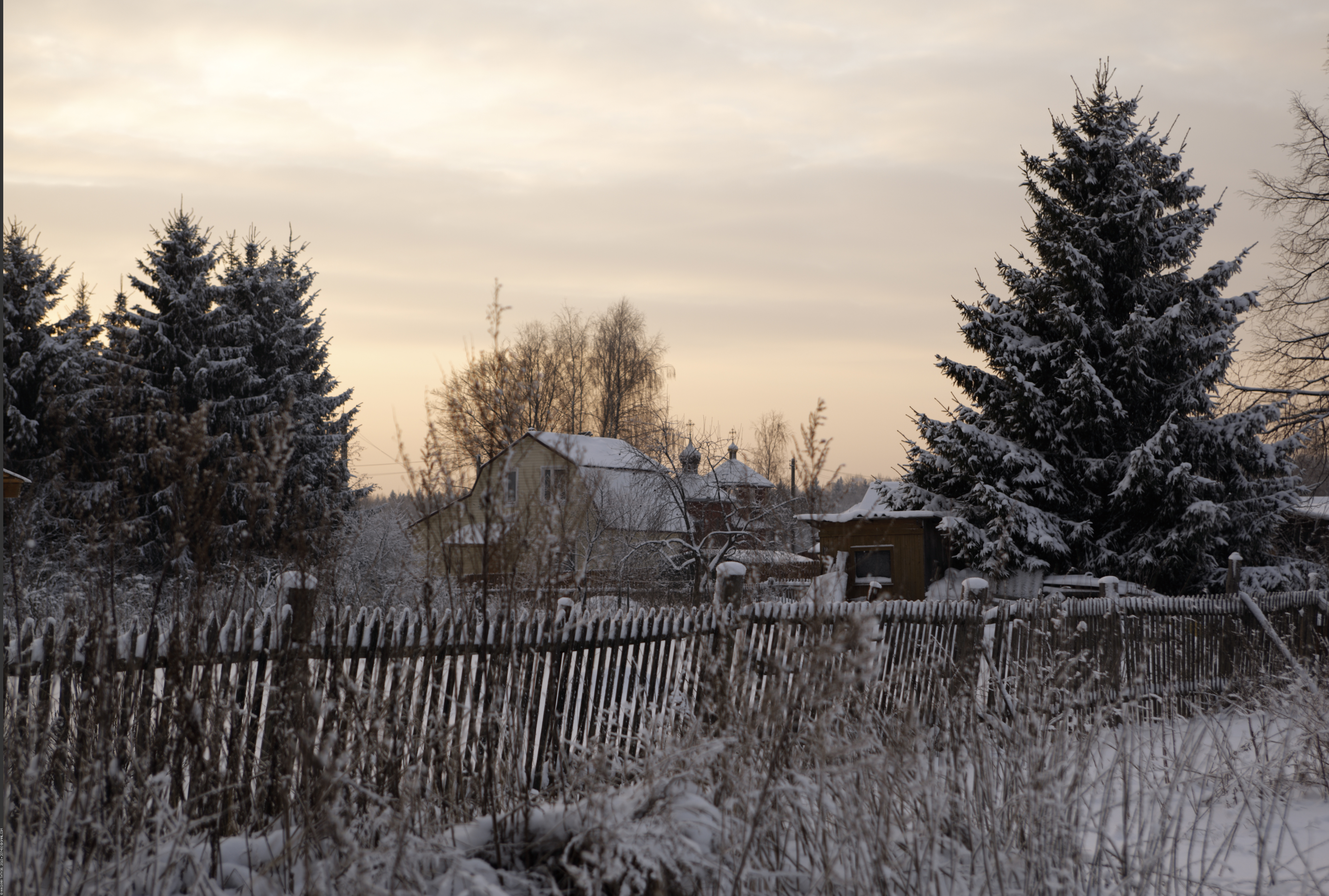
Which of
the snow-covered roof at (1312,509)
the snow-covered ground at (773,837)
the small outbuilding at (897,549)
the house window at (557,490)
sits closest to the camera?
the snow-covered ground at (773,837)

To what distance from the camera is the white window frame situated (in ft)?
60.9

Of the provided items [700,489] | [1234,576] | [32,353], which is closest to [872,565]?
[700,489]

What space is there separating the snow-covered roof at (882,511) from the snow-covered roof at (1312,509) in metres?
5.98

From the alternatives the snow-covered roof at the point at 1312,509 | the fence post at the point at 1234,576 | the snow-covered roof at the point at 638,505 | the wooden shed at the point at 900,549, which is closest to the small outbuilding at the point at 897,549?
the wooden shed at the point at 900,549

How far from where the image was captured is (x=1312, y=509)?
63.0 ft

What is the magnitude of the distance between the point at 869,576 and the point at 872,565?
0.26 m

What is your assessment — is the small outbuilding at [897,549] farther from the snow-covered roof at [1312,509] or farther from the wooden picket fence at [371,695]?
the wooden picket fence at [371,695]

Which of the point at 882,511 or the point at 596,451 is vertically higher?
the point at 596,451

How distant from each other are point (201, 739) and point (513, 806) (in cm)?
95

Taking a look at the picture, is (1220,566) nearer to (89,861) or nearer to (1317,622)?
(1317,622)

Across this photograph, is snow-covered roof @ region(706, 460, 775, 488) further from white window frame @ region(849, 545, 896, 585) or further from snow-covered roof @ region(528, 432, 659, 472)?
white window frame @ region(849, 545, 896, 585)

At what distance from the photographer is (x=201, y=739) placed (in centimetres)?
267

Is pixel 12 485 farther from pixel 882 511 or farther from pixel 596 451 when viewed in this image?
pixel 596 451

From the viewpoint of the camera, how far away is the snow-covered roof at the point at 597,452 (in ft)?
11.3
